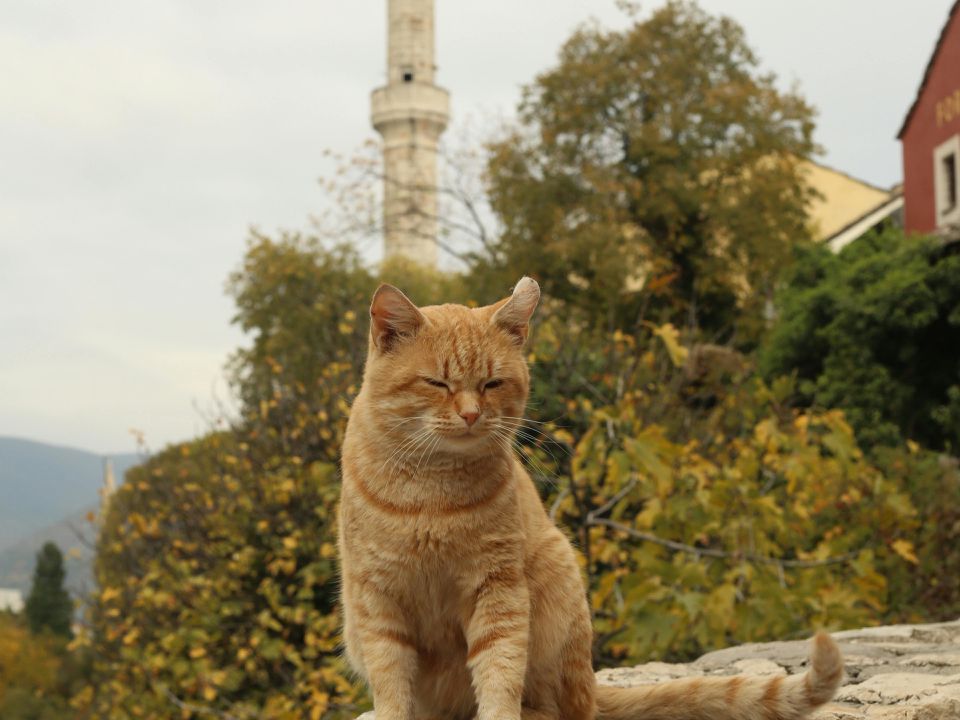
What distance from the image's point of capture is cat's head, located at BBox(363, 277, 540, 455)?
9.61ft

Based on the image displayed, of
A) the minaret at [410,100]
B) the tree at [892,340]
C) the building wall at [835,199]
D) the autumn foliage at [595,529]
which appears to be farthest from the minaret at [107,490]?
the minaret at [410,100]

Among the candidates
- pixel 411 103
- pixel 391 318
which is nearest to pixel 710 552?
pixel 391 318

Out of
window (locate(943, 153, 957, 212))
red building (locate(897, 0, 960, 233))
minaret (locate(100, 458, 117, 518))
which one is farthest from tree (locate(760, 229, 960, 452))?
minaret (locate(100, 458, 117, 518))

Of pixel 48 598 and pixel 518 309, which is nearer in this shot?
pixel 518 309

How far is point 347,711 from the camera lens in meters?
6.30

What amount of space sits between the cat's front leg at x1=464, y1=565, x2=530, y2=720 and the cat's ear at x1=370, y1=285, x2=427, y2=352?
2.38ft

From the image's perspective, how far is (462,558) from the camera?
9.52 ft

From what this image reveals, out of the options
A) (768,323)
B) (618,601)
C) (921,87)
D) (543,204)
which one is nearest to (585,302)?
(543,204)

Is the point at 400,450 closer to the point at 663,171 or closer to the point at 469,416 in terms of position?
the point at 469,416

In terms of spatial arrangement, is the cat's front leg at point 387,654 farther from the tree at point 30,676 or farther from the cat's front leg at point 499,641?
the tree at point 30,676

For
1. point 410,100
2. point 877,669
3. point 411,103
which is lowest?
point 877,669

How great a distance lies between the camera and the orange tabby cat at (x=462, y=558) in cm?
290

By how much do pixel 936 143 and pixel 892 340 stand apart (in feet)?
15.8

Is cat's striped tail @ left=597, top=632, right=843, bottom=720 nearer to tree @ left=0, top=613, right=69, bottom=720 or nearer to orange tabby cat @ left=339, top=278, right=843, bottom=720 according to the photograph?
orange tabby cat @ left=339, top=278, right=843, bottom=720
